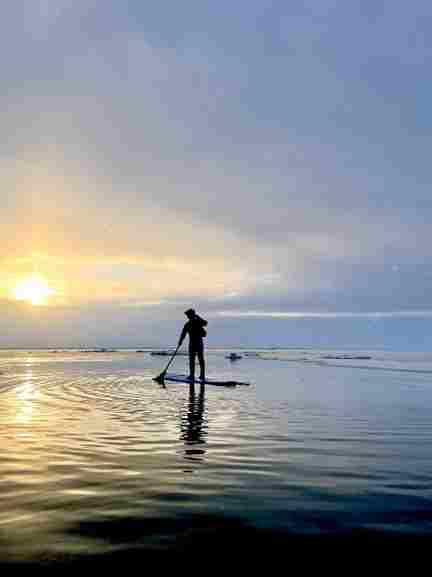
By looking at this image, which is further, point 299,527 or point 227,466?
point 227,466

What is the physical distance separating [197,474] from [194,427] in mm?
4619

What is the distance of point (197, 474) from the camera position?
7488 millimetres

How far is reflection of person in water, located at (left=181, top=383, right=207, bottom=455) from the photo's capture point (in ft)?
31.5

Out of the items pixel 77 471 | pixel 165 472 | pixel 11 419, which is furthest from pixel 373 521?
pixel 11 419

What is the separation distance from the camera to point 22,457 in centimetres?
860

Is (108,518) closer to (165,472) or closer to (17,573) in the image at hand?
(17,573)

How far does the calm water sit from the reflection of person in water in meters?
0.04

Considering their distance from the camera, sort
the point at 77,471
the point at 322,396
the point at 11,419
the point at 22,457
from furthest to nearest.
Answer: the point at 322,396, the point at 11,419, the point at 22,457, the point at 77,471

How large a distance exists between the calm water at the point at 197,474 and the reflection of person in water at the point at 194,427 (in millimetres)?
40

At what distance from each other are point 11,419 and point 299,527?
9.77 m

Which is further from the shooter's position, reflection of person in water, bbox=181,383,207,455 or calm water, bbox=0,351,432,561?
reflection of person in water, bbox=181,383,207,455

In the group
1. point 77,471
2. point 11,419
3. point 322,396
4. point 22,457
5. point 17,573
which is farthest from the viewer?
point 322,396

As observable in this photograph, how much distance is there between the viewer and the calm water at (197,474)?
5.12 meters

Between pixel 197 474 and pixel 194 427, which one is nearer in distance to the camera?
pixel 197 474
